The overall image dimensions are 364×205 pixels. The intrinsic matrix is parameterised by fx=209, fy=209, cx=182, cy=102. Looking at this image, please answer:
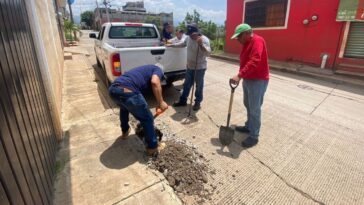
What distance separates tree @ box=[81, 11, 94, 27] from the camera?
2734 inches

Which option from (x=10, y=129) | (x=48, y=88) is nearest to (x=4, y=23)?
(x=10, y=129)

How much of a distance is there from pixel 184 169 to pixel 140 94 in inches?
44.5

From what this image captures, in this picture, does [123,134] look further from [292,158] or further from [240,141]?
[292,158]

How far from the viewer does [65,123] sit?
3963mm

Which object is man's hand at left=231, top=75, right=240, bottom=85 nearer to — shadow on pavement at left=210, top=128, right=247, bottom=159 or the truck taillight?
shadow on pavement at left=210, top=128, right=247, bottom=159

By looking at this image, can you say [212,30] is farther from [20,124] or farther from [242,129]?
[20,124]

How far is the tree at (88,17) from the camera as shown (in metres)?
69.4

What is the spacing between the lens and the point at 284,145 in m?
3.40

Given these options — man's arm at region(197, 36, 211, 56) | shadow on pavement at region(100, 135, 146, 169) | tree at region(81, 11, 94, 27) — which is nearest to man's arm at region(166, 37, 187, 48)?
man's arm at region(197, 36, 211, 56)

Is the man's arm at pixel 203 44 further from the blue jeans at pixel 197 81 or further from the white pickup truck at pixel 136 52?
the white pickup truck at pixel 136 52

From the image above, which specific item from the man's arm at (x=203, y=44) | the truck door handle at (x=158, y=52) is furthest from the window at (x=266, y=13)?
the truck door handle at (x=158, y=52)

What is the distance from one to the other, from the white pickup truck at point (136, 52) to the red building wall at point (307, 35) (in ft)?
21.4

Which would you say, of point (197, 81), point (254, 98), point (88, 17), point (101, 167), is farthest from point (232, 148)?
point (88, 17)

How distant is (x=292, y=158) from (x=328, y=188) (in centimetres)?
61
